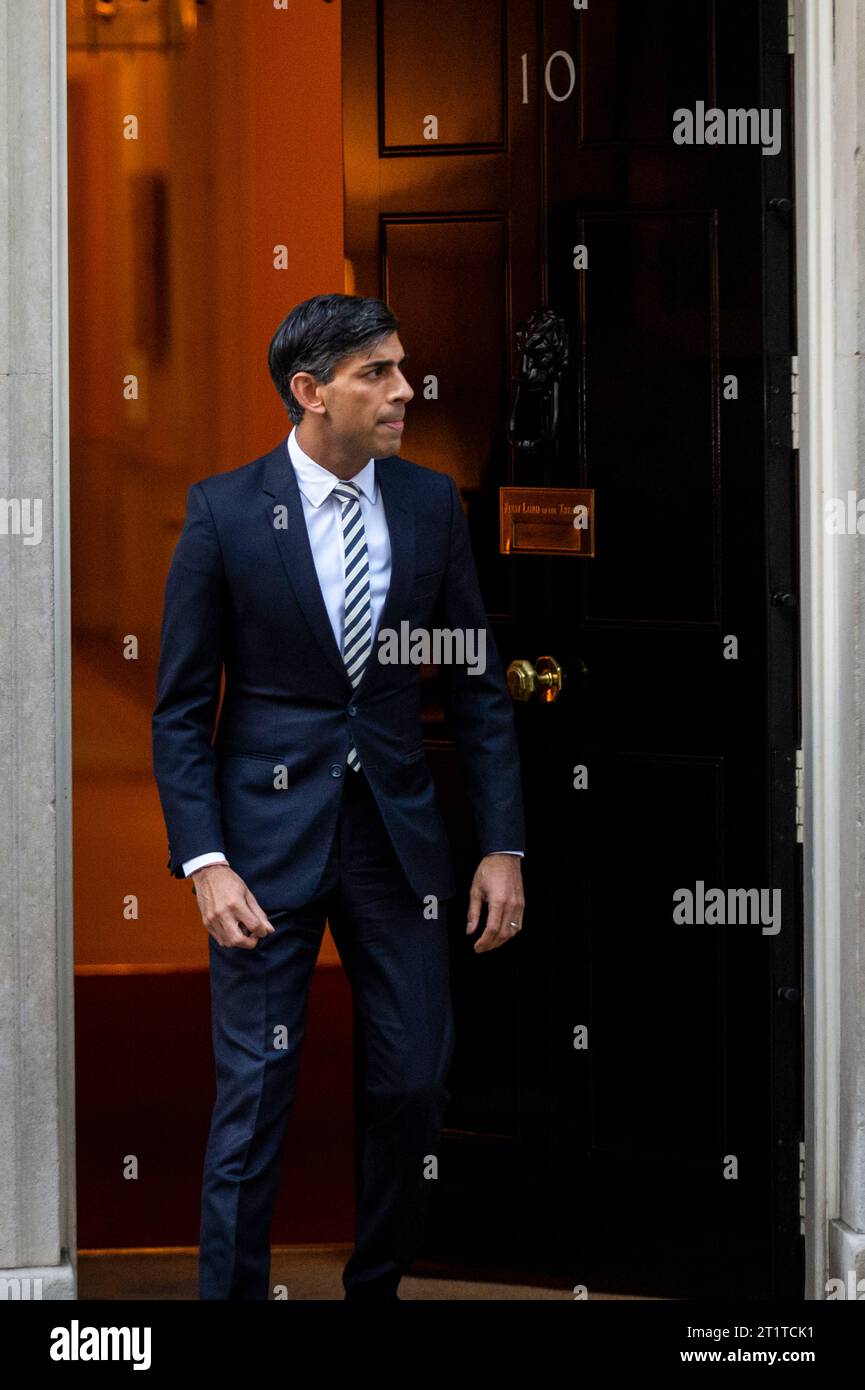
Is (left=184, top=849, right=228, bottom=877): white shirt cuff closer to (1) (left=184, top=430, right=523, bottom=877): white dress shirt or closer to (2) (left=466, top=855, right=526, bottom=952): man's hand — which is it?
(1) (left=184, top=430, right=523, bottom=877): white dress shirt

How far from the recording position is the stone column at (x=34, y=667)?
331 cm

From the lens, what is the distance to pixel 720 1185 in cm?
391

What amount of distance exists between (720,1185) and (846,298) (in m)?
1.89

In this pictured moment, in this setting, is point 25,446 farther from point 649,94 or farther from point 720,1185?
point 720,1185

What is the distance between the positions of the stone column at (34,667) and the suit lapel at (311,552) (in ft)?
1.38

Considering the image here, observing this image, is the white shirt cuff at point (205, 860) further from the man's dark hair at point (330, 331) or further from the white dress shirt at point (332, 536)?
the man's dark hair at point (330, 331)

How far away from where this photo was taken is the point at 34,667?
11.0ft

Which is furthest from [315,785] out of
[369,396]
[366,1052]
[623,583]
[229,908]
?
[623,583]

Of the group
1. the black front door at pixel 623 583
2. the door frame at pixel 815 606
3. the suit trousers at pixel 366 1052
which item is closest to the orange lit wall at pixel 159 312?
the black front door at pixel 623 583

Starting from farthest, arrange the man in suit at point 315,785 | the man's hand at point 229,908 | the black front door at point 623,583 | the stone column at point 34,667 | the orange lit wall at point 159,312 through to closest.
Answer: the orange lit wall at point 159,312, the black front door at point 623,583, the stone column at point 34,667, the man in suit at point 315,785, the man's hand at point 229,908

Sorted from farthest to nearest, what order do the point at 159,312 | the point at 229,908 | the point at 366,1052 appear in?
1. the point at 159,312
2. the point at 366,1052
3. the point at 229,908

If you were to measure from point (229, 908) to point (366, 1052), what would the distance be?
0.45m

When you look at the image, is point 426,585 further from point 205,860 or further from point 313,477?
point 205,860
